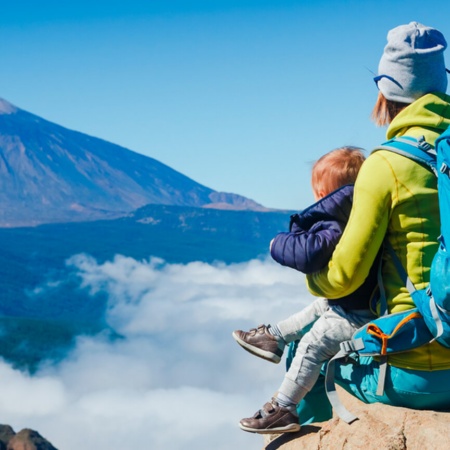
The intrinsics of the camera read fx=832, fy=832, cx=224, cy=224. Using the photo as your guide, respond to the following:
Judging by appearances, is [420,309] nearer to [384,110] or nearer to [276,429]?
[384,110]

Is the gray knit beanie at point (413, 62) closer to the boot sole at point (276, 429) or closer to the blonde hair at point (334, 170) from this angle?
the blonde hair at point (334, 170)

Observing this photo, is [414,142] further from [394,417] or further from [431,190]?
[394,417]

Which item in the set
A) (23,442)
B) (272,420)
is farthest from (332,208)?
(23,442)

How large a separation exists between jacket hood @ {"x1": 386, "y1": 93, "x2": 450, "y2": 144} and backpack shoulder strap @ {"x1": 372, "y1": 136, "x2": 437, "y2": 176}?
85 mm

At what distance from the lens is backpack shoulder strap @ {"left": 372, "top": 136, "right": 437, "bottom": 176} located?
489 cm

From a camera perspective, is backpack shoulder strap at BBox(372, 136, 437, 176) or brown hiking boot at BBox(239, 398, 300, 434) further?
brown hiking boot at BBox(239, 398, 300, 434)

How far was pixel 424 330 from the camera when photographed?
4.94 m

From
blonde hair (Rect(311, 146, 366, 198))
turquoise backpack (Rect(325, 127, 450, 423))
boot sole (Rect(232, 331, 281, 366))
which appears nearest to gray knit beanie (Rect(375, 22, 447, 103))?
turquoise backpack (Rect(325, 127, 450, 423))

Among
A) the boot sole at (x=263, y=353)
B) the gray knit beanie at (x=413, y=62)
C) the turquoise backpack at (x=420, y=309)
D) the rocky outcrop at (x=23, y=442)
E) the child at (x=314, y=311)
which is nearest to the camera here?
the turquoise backpack at (x=420, y=309)

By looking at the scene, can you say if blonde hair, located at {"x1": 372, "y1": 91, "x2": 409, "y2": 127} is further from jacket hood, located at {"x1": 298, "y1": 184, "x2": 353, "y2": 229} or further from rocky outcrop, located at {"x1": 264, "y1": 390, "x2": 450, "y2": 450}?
rocky outcrop, located at {"x1": 264, "y1": 390, "x2": 450, "y2": 450}

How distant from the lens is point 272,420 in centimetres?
603

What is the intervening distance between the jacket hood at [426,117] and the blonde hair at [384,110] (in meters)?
0.20

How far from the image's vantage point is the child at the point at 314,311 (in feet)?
17.5

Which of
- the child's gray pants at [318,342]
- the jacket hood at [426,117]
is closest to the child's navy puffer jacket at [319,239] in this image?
the child's gray pants at [318,342]
